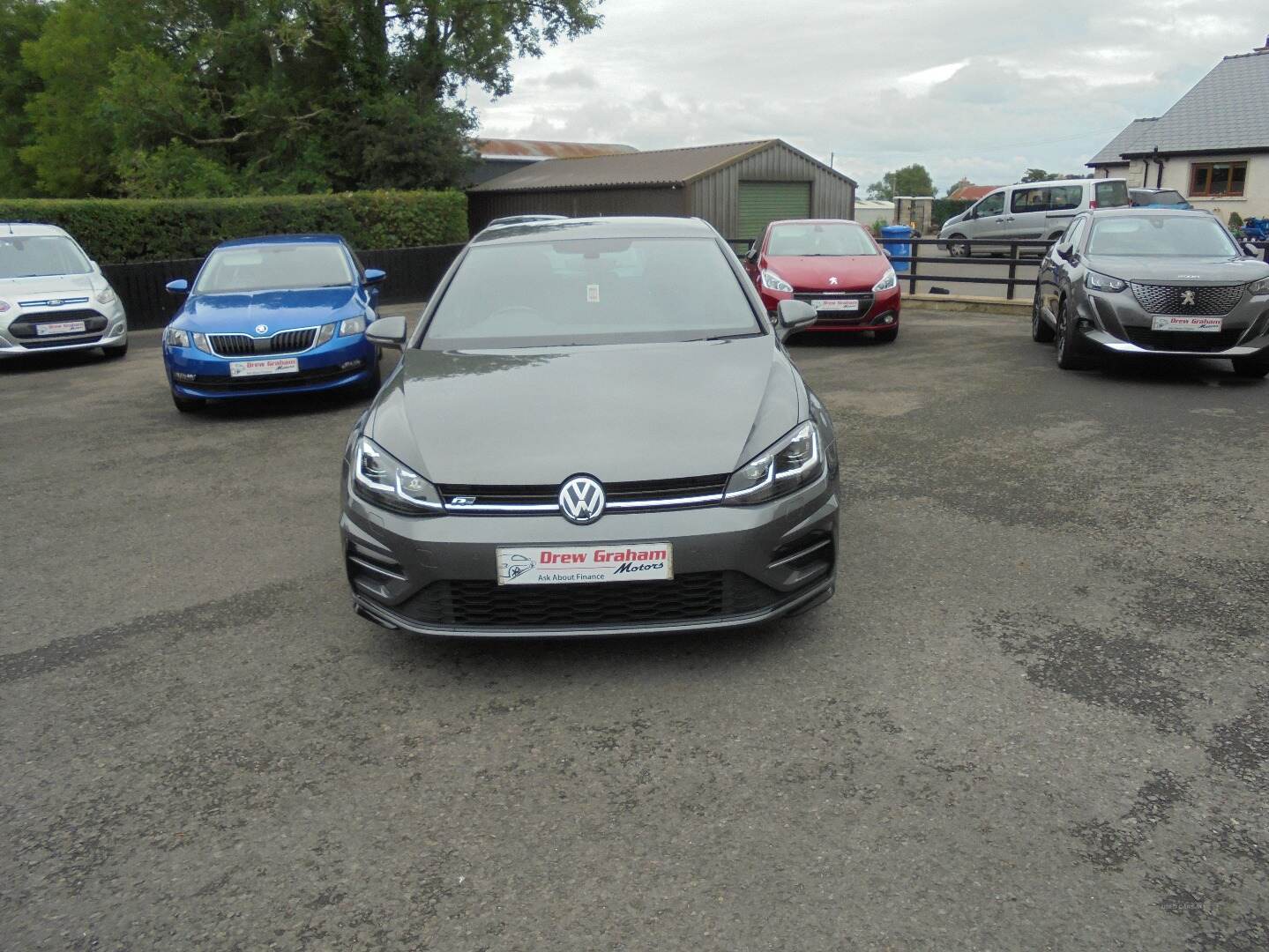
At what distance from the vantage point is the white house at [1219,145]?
37.0 metres

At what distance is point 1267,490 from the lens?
5824 millimetres

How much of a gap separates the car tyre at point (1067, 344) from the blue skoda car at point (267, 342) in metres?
6.27

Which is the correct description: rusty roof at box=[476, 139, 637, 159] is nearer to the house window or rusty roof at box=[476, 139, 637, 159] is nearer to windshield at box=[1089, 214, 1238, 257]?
the house window

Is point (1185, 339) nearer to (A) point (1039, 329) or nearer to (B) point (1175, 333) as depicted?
(B) point (1175, 333)

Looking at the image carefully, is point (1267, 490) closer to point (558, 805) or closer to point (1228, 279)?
point (1228, 279)

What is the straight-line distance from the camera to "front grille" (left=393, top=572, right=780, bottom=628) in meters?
3.42

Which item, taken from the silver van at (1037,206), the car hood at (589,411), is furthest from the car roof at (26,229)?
the silver van at (1037,206)

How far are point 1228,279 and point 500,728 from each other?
314 inches

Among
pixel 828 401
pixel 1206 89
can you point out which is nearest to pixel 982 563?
pixel 828 401

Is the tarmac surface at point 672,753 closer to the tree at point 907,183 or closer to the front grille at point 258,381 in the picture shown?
the front grille at point 258,381

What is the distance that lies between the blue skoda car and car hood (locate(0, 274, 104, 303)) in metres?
3.70

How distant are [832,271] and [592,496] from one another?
9316 mm

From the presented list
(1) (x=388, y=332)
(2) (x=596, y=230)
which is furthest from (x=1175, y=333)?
(1) (x=388, y=332)

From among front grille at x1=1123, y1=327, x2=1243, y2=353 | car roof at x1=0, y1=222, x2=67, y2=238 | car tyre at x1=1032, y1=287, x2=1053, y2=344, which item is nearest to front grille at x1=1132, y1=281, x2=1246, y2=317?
front grille at x1=1123, y1=327, x2=1243, y2=353
